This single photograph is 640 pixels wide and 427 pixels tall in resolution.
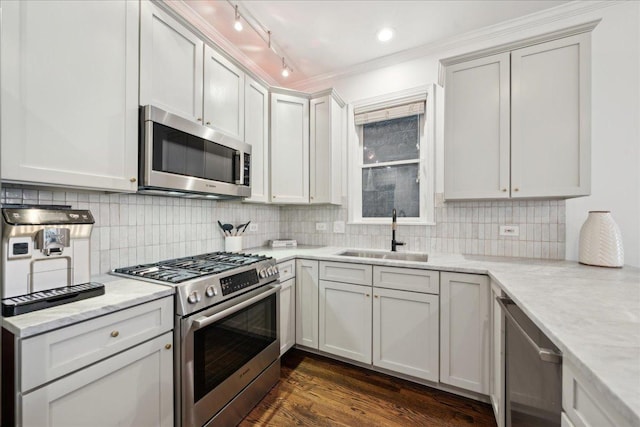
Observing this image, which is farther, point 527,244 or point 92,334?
point 527,244

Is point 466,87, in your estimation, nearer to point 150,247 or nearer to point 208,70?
point 208,70

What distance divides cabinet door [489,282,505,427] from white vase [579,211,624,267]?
0.75 m

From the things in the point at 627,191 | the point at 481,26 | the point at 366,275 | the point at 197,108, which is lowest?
the point at 366,275

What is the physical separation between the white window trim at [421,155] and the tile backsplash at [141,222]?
1254 millimetres

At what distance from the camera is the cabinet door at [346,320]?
2016mm

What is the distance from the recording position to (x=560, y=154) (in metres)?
1.65

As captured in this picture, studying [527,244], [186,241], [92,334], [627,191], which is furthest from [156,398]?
[627,191]

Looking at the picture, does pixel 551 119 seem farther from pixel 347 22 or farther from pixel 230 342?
pixel 230 342

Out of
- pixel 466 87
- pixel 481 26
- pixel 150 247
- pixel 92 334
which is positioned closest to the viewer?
pixel 92 334

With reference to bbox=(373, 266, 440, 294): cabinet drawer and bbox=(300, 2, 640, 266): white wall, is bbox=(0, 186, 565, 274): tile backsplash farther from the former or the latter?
bbox=(373, 266, 440, 294): cabinet drawer

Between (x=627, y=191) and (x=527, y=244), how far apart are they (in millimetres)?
677

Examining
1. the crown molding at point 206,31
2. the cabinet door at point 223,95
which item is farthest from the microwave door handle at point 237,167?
the crown molding at point 206,31

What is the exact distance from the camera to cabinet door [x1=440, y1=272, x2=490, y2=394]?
164cm

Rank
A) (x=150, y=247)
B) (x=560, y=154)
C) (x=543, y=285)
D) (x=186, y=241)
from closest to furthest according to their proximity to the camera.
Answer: (x=543, y=285) → (x=560, y=154) → (x=150, y=247) → (x=186, y=241)
